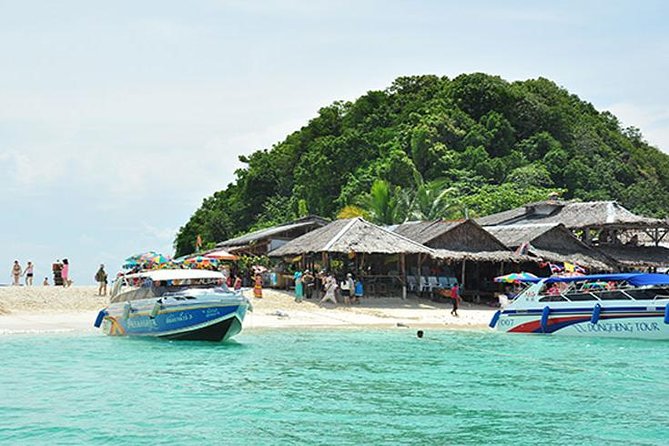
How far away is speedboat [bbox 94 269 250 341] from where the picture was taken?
18.2 metres

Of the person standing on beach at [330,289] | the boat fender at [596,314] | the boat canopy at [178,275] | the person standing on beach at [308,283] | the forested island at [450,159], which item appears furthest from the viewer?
the forested island at [450,159]

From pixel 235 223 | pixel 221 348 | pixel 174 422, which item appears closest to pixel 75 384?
pixel 174 422

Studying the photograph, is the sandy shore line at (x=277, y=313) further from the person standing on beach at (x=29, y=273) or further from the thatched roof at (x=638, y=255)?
the thatched roof at (x=638, y=255)

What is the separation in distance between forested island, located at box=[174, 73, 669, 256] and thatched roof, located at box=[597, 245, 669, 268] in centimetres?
860

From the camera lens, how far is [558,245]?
3319 cm

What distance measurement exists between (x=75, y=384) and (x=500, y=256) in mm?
20134

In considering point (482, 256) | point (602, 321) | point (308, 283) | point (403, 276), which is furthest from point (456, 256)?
point (602, 321)

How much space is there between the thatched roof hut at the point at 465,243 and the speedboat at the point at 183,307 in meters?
13.0

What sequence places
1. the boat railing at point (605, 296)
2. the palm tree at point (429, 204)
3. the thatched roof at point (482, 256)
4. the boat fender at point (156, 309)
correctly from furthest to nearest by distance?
the palm tree at point (429, 204) → the thatched roof at point (482, 256) → the boat railing at point (605, 296) → the boat fender at point (156, 309)

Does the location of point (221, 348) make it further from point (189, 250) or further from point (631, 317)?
point (189, 250)

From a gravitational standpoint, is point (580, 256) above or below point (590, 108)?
below

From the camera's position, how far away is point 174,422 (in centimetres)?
1061

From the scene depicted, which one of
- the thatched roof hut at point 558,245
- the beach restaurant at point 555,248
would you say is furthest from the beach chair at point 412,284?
the thatched roof hut at point 558,245

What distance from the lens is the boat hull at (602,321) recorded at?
19609mm
